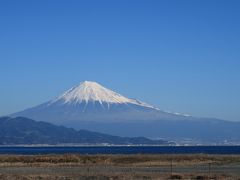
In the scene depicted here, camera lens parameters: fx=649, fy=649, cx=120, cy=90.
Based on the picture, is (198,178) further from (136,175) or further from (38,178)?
(38,178)

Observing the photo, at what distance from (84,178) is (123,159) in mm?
24995

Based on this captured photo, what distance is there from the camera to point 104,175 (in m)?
43.8

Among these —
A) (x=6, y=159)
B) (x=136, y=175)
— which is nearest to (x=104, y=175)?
(x=136, y=175)

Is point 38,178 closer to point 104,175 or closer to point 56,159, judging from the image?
point 104,175

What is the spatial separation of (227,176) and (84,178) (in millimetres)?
9518

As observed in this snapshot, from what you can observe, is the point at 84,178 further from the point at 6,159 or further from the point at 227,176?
the point at 6,159

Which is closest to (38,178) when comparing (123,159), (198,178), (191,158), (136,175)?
(136,175)

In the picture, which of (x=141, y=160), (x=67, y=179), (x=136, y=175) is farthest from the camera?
(x=141, y=160)

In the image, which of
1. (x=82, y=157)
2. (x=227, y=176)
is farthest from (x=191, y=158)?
(x=227, y=176)

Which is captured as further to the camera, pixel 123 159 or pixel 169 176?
pixel 123 159

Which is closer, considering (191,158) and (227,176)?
(227,176)

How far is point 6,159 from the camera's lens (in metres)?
70.5

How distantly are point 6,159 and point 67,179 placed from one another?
30717 mm

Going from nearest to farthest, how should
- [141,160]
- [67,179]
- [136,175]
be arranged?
[67,179] < [136,175] < [141,160]
